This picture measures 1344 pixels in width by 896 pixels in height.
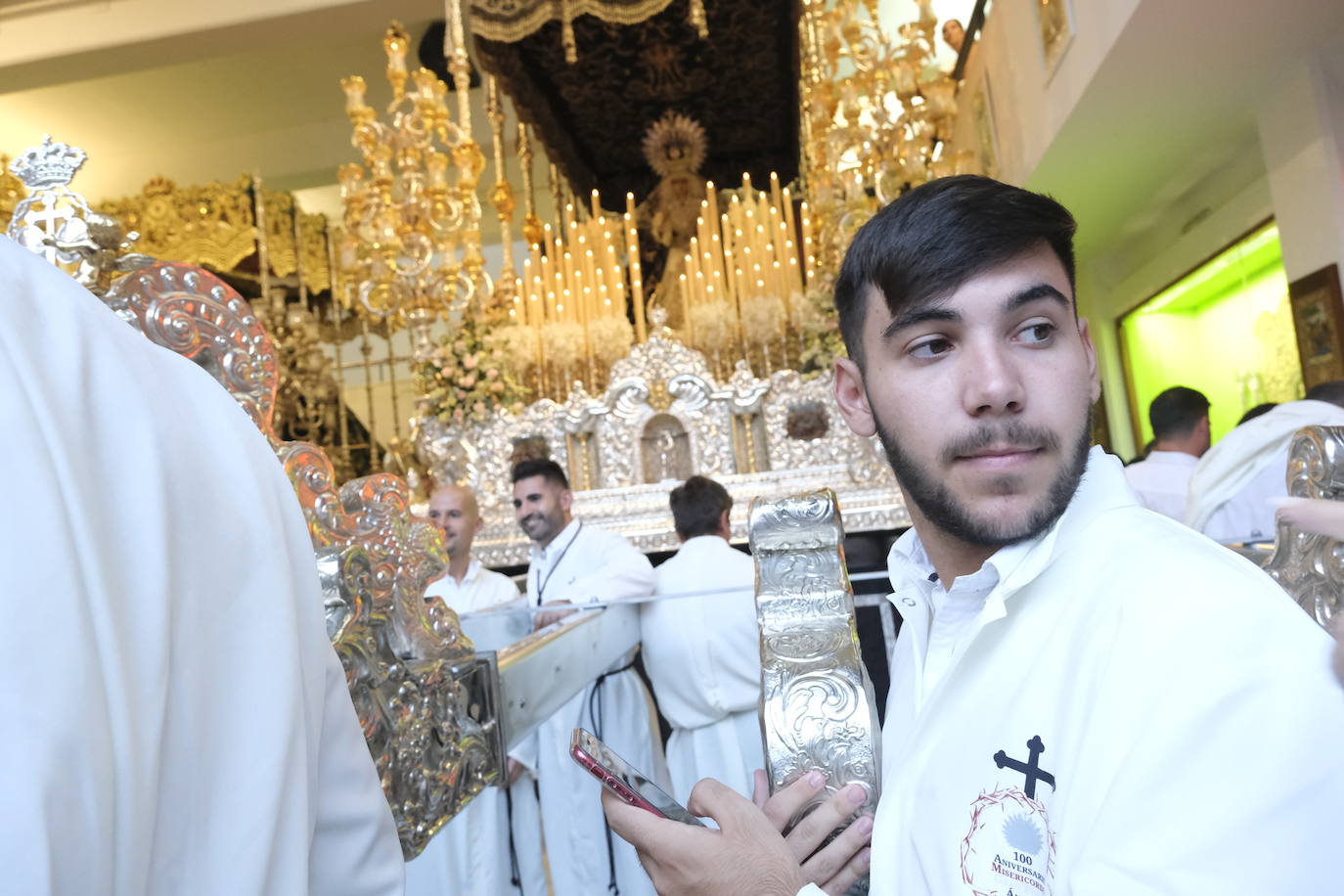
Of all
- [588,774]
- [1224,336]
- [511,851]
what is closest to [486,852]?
[511,851]

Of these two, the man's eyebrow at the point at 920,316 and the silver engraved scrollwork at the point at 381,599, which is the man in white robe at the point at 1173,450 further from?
the man's eyebrow at the point at 920,316

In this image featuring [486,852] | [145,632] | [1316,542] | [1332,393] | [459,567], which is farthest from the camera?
[459,567]

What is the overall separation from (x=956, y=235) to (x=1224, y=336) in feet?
29.9

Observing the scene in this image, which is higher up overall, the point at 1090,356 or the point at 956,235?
the point at 956,235

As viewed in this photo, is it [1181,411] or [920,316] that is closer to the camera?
[920,316]

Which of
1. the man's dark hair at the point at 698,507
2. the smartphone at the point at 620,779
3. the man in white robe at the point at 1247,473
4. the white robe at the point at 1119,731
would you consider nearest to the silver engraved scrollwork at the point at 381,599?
the smartphone at the point at 620,779

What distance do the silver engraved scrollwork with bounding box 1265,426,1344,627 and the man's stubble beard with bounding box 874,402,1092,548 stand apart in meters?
0.42

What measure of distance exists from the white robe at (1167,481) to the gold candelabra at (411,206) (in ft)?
12.9

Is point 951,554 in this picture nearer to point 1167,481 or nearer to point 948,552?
point 948,552

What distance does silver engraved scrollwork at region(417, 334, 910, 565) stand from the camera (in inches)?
264

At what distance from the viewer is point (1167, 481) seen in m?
4.79

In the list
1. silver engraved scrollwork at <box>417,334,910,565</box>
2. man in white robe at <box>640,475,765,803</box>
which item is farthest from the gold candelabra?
man in white robe at <box>640,475,765,803</box>

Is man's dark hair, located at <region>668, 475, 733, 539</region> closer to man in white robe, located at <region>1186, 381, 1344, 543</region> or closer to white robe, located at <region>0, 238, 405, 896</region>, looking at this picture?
man in white robe, located at <region>1186, 381, 1344, 543</region>

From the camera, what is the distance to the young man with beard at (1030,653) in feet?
2.49
